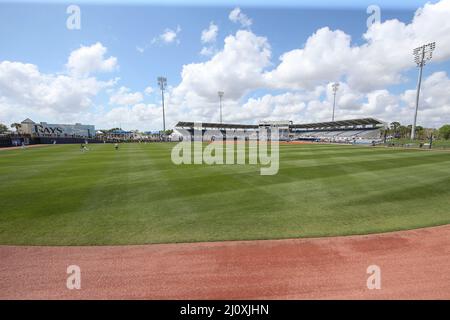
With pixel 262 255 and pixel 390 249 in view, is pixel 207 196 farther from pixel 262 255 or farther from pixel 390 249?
pixel 390 249

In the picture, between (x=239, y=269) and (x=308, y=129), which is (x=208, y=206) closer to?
(x=239, y=269)

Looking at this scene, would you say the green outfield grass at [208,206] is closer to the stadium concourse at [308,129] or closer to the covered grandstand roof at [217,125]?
the stadium concourse at [308,129]

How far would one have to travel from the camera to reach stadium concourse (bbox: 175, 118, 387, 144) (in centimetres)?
7700

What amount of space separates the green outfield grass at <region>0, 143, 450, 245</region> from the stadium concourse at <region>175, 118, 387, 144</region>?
57276mm

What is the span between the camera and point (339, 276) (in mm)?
4379

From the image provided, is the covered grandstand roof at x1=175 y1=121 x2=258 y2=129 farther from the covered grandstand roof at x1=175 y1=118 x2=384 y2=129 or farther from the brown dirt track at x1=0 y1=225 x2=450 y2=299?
the brown dirt track at x1=0 y1=225 x2=450 y2=299

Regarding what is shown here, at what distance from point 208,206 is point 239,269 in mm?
3549

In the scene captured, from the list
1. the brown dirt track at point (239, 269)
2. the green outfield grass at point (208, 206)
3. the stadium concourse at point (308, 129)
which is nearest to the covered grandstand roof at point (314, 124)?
the stadium concourse at point (308, 129)

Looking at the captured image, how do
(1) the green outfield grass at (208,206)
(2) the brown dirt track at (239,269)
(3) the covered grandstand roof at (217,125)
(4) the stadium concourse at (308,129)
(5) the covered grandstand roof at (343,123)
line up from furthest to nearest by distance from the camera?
1. (3) the covered grandstand roof at (217,125)
2. (4) the stadium concourse at (308,129)
3. (5) the covered grandstand roof at (343,123)
4. (1) the green outfield grass at (208,206)
5. (2) the brown dirt track at (239,269)

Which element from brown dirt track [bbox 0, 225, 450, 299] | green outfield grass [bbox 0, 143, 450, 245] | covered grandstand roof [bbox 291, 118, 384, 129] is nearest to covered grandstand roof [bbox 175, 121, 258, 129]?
covered grandstand roof [bbox 291, 118, 384, 129]

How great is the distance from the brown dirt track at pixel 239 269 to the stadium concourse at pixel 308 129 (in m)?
63.0

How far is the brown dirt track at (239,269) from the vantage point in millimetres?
3965
